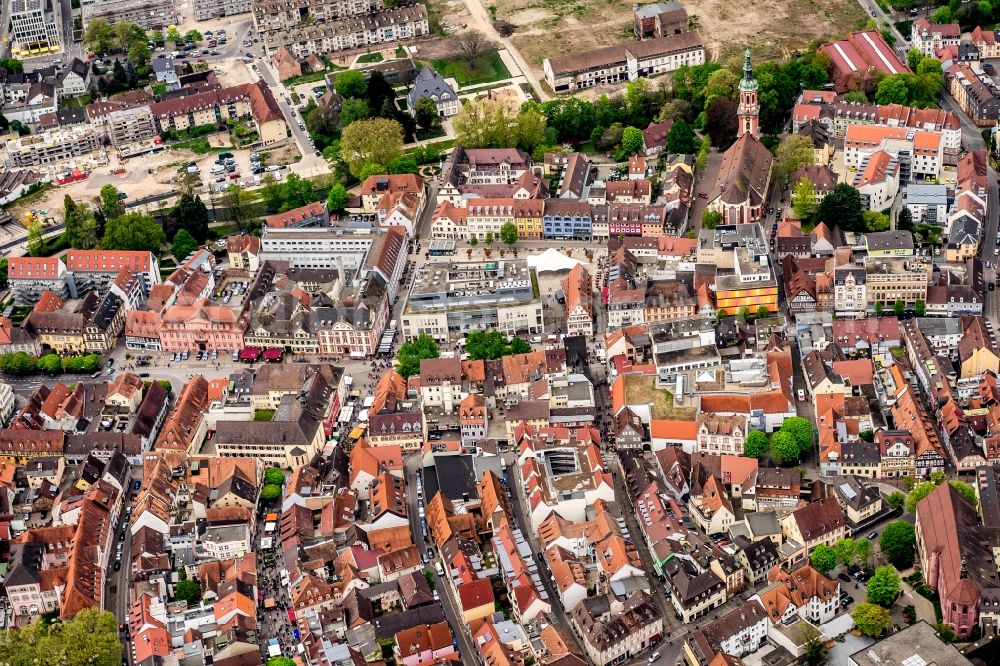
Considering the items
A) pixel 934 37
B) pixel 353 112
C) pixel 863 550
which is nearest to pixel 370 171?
pixel 353 112

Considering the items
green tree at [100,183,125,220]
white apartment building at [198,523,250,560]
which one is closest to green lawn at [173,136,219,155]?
green tree at [100,183,125,220]

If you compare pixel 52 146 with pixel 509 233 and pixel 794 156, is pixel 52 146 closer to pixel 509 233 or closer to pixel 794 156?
pixel 509 233

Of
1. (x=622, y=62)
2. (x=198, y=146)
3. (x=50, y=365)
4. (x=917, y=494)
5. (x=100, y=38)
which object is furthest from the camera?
(x=100, y=38)

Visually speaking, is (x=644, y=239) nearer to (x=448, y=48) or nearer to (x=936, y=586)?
(x=936, y=586)

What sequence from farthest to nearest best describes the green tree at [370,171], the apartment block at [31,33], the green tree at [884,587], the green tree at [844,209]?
the apartment block at [31,33], the green tree at [370,171], the green tree at [844,209], the green tree at [884,587]

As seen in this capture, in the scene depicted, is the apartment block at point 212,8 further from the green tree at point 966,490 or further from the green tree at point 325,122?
the green tree at point 966,490

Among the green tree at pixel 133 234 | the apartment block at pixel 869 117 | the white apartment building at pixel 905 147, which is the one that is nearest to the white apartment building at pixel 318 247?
the green tree at pixel 133 234
